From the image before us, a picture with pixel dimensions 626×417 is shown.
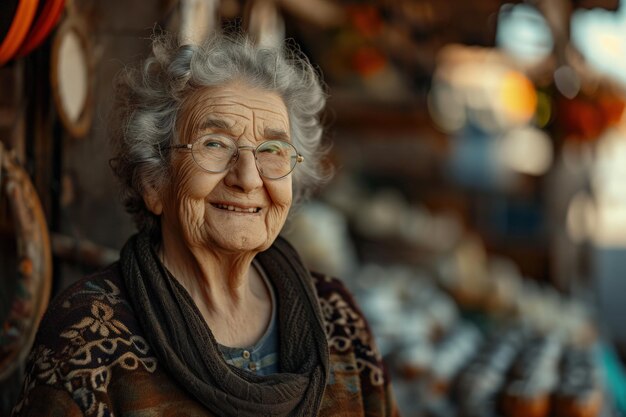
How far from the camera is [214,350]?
154 centimetres

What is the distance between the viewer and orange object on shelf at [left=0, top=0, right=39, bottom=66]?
1.80 m

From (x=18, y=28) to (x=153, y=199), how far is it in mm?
485

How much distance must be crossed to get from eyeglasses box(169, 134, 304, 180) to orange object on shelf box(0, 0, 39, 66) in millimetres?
463

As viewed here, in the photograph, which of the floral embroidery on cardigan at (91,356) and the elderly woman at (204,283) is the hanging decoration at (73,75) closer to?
the elderly woman at (204,283)

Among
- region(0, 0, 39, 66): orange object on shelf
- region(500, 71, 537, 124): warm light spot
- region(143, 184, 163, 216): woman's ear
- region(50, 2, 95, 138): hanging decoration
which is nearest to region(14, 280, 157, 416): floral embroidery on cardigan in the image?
region(143, 184, 163, 216): woman's ear

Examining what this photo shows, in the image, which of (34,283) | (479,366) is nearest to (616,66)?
(479,366)

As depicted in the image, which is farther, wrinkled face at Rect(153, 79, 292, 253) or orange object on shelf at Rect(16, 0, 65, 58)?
orange object on shelf at Rect(16, 0, 65, 58)

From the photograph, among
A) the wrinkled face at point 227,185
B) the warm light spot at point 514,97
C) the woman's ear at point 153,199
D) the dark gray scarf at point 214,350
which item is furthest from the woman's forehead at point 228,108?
the warm light spot at point 514,97

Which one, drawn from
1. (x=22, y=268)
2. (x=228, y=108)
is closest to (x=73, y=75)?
(x=22, y=268)

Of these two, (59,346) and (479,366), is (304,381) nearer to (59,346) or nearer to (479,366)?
(59,346)

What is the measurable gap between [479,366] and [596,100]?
338 cm

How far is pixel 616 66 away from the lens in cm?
735

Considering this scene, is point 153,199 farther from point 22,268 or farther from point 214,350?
point 22,268

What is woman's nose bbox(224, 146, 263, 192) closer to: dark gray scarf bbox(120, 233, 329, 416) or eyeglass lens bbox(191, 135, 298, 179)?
eyeglass lens bbox(191, 135, 298, 179)
